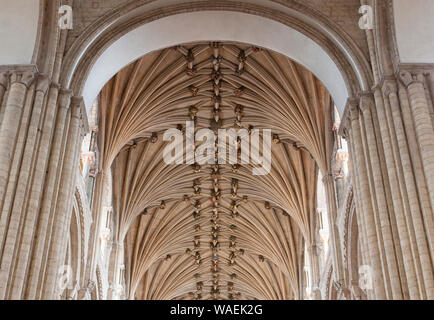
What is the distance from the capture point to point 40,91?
41.9ft

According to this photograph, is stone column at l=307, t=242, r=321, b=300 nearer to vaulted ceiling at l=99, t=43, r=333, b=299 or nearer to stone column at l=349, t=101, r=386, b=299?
vaulted ceiling at l=99, t=43, r=333, b=299

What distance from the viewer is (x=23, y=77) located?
12.7m

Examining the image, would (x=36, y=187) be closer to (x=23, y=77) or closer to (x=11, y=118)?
(x=11, y=118)

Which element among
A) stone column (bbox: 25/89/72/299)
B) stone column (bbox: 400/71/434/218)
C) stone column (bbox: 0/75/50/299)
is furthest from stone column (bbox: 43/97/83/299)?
stone column (bbox: 400/71/434/218)

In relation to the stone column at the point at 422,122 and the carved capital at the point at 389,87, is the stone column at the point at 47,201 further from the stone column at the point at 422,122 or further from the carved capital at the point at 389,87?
the stone column at the point at 422,122

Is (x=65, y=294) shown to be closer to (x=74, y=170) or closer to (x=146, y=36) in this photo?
(x=74, y=170)

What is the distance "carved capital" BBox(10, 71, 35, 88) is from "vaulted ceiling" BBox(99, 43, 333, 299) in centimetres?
744

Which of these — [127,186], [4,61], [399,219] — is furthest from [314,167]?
[4,61]

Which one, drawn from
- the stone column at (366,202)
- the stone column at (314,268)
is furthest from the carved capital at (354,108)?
the stone column at (314,268)

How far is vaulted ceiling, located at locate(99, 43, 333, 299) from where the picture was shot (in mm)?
20516

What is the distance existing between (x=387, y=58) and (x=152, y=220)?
18741mm

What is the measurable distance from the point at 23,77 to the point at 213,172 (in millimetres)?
15395

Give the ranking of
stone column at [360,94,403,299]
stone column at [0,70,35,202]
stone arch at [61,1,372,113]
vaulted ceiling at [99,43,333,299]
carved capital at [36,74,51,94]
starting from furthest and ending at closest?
vaulted ceiling at [99,43,333,299]
stone arch at [61,1,372,113]
carved capital at [36,74,51,94]
stone column at [0,70,35,202]
stone column at [360,94,403,299]

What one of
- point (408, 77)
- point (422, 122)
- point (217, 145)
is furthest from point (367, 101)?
point (217, 145)
